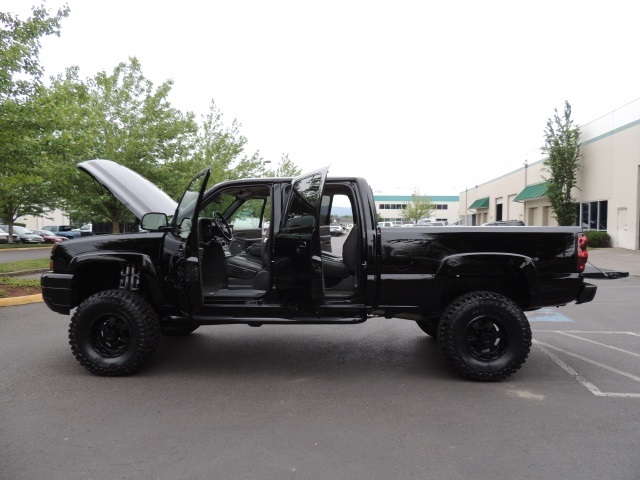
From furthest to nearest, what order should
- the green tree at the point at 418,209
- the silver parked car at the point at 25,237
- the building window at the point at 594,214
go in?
1. the green tree at the point at 418,209
2. the silver parked car at the point at 25,237
3. the building window at the point at 594,214

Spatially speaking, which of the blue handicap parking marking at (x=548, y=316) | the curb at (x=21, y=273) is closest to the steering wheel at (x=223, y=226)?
the blue handicap parking marking at (x=548, y=316)

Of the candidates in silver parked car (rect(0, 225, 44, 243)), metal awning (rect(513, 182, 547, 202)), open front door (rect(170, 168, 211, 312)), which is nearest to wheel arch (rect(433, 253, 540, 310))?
open front door (rect(170, 168, 211, 312))

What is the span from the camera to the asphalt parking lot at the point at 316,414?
2883 mm

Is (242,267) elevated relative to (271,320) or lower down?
elevated

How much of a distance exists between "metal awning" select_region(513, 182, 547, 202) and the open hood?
1169 inches

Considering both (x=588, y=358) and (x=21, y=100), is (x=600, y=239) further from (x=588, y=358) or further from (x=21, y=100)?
(x=21, y=100)

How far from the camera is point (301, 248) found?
4.25m

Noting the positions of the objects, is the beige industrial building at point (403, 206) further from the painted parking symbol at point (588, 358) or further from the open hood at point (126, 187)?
the open hood at point (126, 187)

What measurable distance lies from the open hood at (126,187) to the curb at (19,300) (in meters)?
4.90

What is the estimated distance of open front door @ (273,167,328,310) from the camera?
4.21 metres

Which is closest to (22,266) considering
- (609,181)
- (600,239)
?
(600,239)

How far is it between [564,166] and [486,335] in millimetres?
26593

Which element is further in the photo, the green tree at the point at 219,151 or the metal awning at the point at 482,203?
the metal awning at the point at 482,203

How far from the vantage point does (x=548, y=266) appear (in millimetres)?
4453
